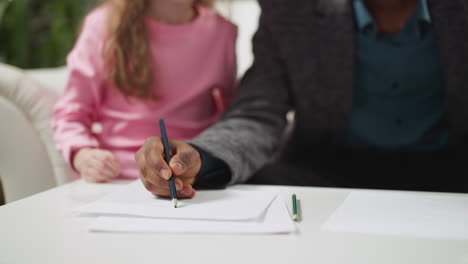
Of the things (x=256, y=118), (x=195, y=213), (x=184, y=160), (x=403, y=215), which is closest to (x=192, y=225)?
(x=195, y=213)

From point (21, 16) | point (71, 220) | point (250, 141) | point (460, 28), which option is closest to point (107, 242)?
point (71, 220)

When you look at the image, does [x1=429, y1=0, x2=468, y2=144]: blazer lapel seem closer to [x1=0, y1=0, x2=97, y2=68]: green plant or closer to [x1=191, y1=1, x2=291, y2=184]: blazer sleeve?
[x1=191, y1=1, x2=291, y2=184]: blazer sleeve

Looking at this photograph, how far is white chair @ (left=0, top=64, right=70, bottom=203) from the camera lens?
1042 mm

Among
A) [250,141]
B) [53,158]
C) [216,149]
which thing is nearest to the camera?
[216,149]

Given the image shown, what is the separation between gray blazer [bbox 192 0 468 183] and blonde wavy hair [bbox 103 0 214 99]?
218 millimetres

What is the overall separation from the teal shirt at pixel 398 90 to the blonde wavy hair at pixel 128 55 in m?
0.46

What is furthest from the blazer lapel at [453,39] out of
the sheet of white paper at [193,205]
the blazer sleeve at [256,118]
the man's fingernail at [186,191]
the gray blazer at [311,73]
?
the man's fingernail at [186,191]

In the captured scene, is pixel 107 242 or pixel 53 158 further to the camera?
pixel 53 158

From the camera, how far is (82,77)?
1097 mm

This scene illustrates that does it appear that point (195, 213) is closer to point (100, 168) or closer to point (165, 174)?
point (165, 174)

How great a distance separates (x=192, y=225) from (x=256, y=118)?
0.44 m

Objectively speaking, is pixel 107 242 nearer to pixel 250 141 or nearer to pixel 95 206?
pixel 95 206

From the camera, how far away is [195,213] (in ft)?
1.99

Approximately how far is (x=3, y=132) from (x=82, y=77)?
203 millimetres
